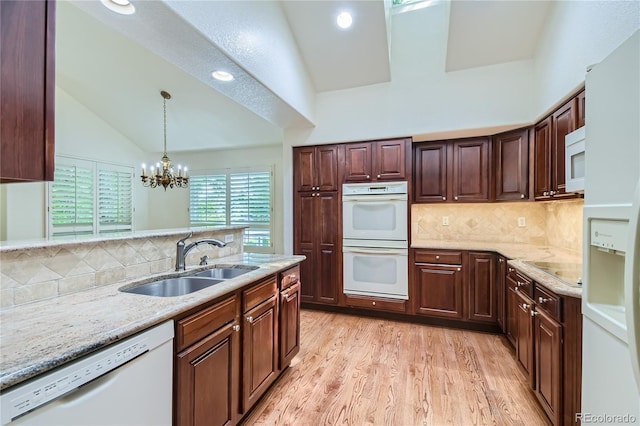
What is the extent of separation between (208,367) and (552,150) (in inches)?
125

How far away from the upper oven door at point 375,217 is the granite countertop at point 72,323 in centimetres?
221

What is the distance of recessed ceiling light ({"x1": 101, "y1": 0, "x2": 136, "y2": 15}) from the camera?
1.52 meters

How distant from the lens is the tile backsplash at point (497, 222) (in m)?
3.13

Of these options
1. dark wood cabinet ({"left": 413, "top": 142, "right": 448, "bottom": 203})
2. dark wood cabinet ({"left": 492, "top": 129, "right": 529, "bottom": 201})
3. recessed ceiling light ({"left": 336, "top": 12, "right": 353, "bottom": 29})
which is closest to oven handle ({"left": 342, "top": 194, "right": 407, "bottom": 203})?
dark wood cabinet ({"left": 413, "top": 142, "right": 448, "bottom": 203})

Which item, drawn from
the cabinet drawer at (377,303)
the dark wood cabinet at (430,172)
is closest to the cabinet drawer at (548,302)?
the cabinet drawer at (377,303)

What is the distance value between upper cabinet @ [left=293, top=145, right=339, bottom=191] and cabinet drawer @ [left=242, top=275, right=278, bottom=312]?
1885 mm

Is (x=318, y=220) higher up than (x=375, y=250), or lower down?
higher up

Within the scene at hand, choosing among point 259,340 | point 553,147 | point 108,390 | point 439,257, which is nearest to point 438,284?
point 439,257

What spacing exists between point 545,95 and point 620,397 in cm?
266

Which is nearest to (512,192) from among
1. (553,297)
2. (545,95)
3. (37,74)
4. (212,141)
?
(545,95)

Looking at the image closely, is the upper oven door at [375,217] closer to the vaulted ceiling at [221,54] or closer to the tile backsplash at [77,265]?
the vaulted ceiling at [221,54]

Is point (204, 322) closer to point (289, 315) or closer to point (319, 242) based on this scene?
point (289, 315)

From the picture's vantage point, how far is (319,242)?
3768 millimetres

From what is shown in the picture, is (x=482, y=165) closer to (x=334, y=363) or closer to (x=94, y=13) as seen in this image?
(x=334, y=363)
